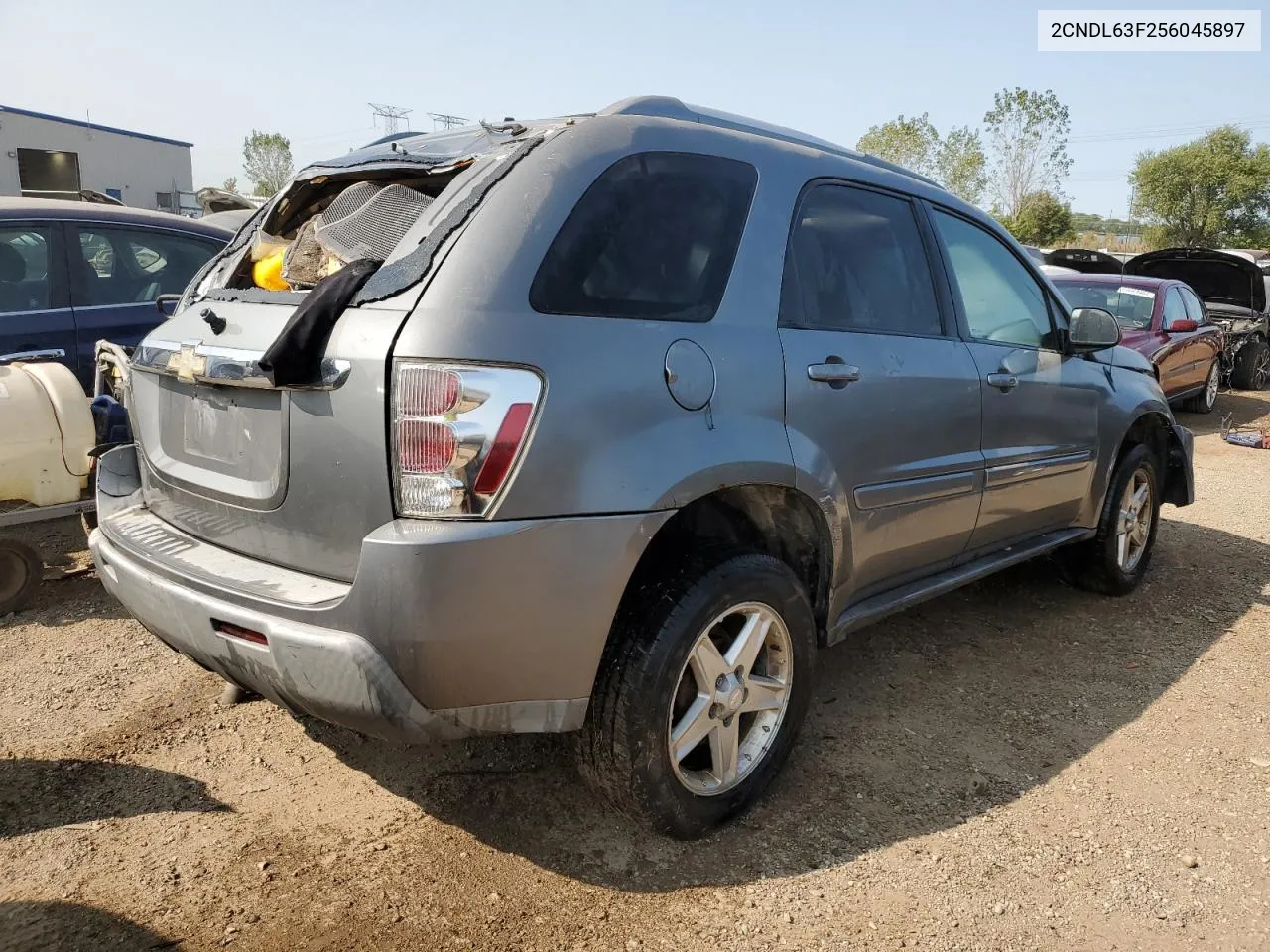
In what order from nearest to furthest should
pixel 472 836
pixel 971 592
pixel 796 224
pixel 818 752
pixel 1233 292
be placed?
pixel 472 836 < pixel 796 224 < pixel 818 752 < pixel 971 592 < pixel 1233 292

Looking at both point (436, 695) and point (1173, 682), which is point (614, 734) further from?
point (1173, 682)

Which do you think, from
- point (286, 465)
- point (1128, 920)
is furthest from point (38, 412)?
point (1128, 920)

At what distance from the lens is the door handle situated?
2816 mm

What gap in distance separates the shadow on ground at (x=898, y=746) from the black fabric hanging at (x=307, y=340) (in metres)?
1.34

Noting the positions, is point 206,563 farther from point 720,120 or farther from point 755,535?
point 720,120

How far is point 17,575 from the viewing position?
173 inches

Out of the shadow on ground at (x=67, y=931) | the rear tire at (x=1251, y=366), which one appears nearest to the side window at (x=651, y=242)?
the shadow on ground at (x=67, y=931)

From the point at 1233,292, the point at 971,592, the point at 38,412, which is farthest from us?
the point at 1233,292

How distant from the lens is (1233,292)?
13828 millimetres

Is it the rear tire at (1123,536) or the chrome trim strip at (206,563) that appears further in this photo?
the rear tire at (1123,536)

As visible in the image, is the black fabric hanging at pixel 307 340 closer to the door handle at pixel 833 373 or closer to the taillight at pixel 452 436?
the taillight at pixel 452 436

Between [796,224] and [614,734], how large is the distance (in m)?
1.59

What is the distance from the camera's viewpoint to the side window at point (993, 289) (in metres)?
3.68

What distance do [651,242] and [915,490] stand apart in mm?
1319
